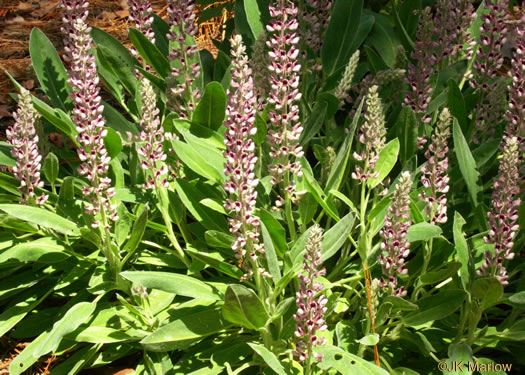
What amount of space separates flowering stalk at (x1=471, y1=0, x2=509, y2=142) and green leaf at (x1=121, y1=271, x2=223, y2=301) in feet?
5.69

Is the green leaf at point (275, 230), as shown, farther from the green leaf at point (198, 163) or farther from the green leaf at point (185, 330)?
the green leaf at point (185, 330)

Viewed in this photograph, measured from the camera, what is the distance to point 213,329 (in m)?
2.88

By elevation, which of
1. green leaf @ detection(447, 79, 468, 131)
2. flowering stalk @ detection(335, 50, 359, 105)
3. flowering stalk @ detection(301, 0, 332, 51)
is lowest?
green leaf @ detection(447, 79, 468, 131)

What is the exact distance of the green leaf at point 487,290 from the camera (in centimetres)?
261

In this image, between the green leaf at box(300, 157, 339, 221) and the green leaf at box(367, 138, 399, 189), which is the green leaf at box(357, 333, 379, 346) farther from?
the green leaf at box(367, 138, 399, 189)

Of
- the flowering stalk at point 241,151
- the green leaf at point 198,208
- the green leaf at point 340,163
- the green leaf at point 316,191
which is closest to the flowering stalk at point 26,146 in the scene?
the green leaf at point 198,208

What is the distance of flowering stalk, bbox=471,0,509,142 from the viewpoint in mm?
3396

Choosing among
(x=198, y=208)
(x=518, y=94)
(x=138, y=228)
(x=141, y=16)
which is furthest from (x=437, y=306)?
(x=141, y=16)

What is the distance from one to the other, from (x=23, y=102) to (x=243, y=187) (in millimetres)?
1207

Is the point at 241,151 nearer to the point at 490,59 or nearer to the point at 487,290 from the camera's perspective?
the point at 487,290

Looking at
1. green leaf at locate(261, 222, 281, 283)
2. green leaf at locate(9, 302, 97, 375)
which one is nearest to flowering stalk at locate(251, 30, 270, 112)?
green leaf at locate(261, 222, 281, 283)

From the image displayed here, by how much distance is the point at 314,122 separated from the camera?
3.40 meters

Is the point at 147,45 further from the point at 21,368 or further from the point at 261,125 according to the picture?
the point at 21,368

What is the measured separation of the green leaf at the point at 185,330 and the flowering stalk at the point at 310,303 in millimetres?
465
